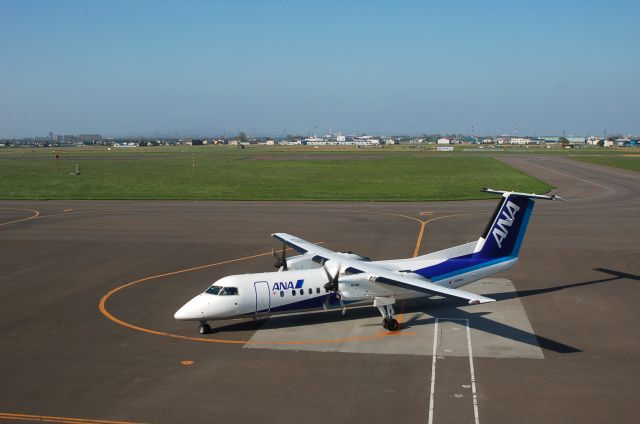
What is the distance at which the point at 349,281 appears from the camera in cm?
2427

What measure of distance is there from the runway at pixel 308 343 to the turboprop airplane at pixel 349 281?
3.76 ft

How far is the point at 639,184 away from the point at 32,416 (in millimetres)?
86122

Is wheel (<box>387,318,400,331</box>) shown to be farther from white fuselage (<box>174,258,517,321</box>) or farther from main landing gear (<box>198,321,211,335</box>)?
main landing gear (<box>198,321,211,335</box>)

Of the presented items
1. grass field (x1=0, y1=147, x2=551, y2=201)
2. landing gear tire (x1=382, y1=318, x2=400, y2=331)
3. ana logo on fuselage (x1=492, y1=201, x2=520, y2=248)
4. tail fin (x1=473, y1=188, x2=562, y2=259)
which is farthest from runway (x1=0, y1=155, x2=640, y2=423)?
grass field (x1=0, y1=147, x2=551, y2=201)

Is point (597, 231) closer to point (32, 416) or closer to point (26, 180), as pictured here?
point (32, 416)

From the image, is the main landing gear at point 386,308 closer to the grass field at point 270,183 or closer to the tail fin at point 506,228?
the tail fin at point 506,228

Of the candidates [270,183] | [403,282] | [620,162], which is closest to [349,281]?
[403,282]

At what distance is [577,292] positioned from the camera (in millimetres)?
29984

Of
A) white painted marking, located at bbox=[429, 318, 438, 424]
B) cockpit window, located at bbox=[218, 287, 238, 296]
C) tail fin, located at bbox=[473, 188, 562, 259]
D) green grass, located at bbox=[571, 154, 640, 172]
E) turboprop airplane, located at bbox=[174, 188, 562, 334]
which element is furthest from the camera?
green grass, located at bbox=[571, 154, 640, 172]

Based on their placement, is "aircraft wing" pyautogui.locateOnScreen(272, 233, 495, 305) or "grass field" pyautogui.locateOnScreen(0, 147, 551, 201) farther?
"grass field" pyautogui.locateOnScreen(0, 147, 551, 201)

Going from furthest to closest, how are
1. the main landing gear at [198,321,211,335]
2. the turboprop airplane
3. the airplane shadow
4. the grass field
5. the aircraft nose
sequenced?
the grass field < the main landing gear at [198,321,211,335] < the turboprop airplane < the aircraft nose < the airplane shadow

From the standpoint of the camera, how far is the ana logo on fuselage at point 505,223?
2739cm

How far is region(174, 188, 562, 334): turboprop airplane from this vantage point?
78.6 feet

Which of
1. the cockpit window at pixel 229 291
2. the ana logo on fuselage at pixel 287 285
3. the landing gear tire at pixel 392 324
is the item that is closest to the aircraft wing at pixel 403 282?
the landing gear tire at pixel 392 324
